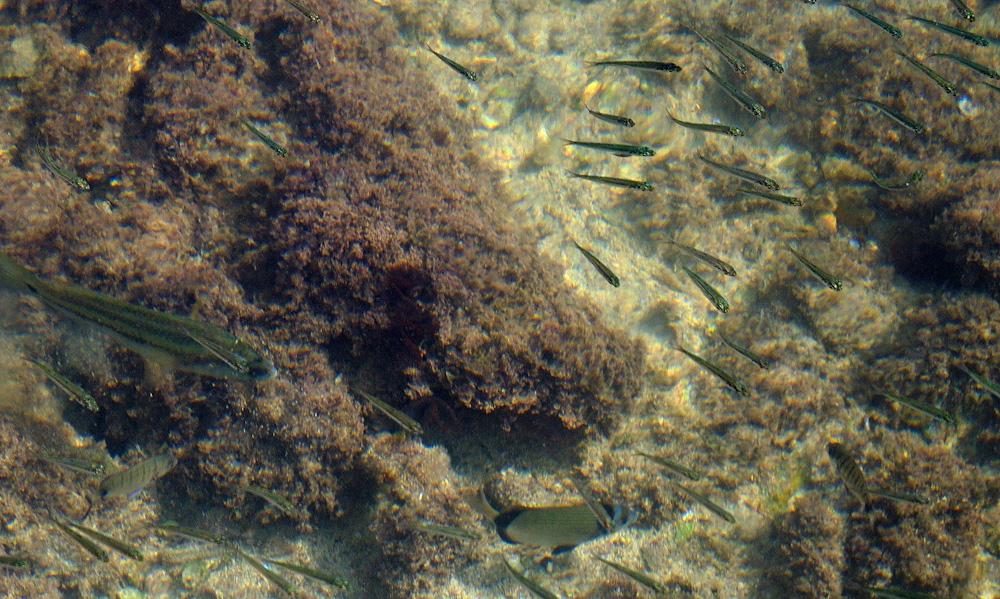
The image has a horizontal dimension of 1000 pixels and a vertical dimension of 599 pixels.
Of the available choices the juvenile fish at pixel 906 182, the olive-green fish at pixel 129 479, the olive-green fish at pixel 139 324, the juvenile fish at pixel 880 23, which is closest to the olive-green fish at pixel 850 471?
the juvenile fish at pixel 906 182

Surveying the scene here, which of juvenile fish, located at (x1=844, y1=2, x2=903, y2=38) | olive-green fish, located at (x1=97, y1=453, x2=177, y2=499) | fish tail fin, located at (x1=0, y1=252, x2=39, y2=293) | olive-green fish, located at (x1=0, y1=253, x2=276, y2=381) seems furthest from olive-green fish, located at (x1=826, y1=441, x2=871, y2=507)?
fish tail fin, located at (x1=0, y1=252, x2=39, y2=293)

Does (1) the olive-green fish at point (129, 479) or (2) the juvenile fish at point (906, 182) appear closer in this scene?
(1) the olive-green fish at point (129, 479)

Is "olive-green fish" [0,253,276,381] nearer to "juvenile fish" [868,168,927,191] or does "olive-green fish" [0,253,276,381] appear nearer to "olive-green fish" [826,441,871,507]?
"olive-green fish" [826,441,871,507]

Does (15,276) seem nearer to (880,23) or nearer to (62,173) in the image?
(62,173)

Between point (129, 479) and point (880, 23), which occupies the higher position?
point (880, 23)

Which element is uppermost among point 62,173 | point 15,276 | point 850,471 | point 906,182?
point 906,182

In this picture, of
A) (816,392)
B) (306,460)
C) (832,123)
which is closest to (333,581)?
(306,460)

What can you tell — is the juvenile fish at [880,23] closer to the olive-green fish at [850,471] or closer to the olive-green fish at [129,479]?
the olive-green fish at [850,471]

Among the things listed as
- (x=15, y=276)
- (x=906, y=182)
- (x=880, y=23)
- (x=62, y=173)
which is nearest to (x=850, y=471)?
(x=906, y=182)
